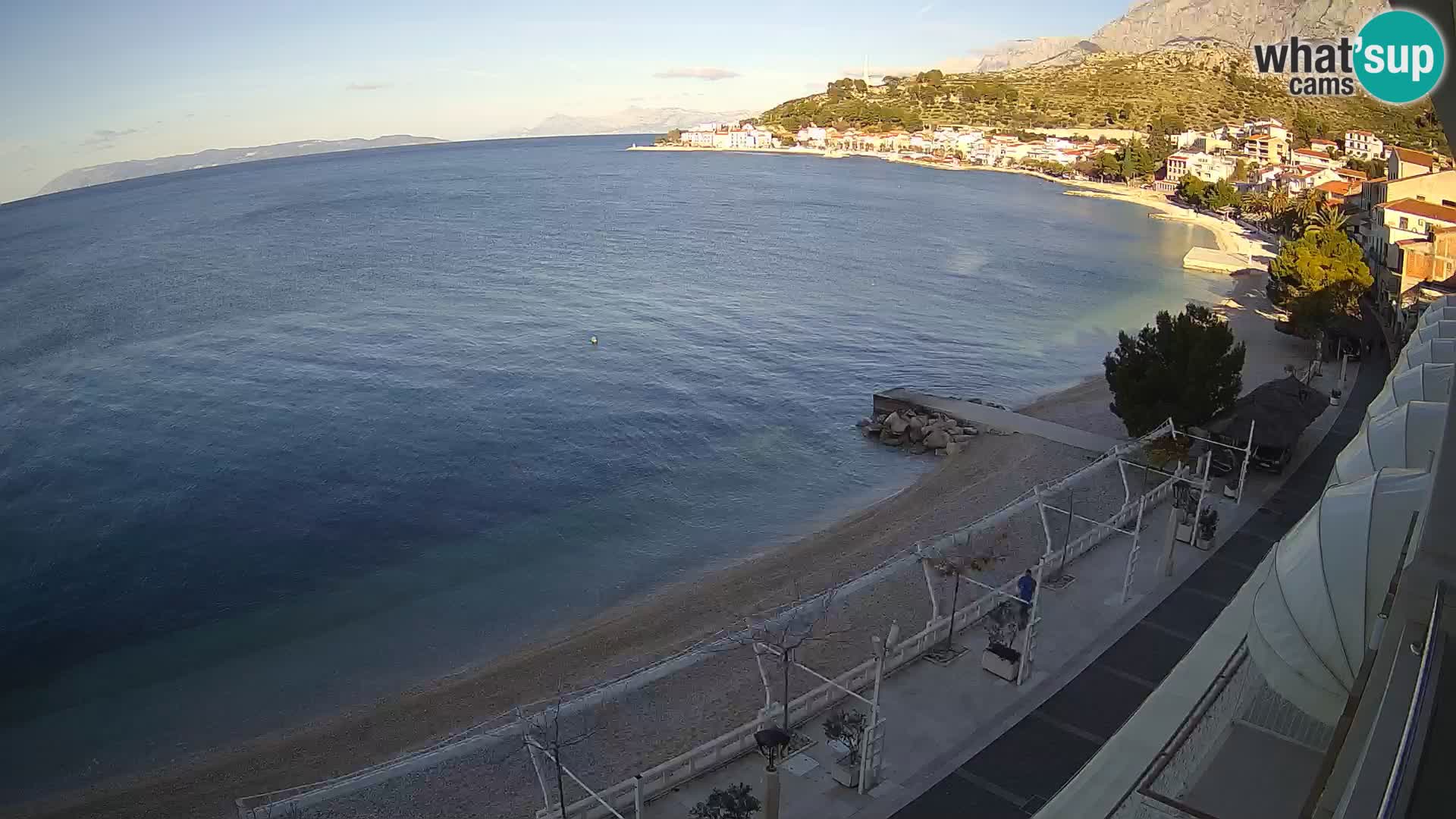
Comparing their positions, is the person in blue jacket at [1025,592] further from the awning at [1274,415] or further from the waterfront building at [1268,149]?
the waterfront building at [1268,149]

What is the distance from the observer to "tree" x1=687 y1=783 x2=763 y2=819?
10.6 m

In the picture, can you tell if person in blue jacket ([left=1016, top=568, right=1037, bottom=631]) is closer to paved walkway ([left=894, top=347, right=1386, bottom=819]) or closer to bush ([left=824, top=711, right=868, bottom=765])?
paved walkway ([left=894, top=347, right=1386, bottom=819])

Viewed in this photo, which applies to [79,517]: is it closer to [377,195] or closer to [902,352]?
[902,352]

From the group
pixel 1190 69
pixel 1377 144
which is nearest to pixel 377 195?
pixel 1377 144

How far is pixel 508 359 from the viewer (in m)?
43.6

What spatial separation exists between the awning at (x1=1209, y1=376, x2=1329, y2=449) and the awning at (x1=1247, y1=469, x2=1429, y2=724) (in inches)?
533

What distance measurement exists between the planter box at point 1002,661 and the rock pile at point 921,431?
1662 centimetres

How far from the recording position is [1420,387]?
1501cm

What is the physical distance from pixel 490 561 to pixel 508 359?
68.7 ft

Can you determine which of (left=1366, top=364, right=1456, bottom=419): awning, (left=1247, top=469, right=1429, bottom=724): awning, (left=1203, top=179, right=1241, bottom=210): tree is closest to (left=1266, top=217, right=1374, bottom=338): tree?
(left=1366, top=364, right=1456, bottom=419): awning

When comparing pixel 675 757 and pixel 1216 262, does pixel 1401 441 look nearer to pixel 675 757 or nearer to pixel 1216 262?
pixel 675 757

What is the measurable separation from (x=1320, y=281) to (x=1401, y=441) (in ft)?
101

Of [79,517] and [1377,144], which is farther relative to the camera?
[1377,144]

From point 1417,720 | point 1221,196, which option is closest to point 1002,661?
point 1417,720
